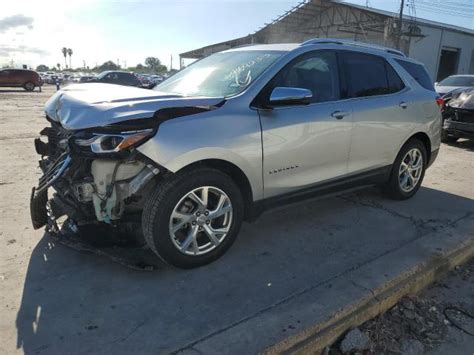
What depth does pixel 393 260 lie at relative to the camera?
3.61 metres

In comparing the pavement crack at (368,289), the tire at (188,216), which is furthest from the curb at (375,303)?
the tire at (188,216)

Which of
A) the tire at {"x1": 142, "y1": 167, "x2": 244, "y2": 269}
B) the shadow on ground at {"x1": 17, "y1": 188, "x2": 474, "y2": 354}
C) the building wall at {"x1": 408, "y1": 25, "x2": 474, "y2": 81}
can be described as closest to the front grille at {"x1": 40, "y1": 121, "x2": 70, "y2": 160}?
the shadow on ground at {"x1": 17, "y1": 188, "x2": 474, "y2": 354}

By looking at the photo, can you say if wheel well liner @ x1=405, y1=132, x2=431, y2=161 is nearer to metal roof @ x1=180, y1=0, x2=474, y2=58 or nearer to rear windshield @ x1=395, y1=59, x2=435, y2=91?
rear windshield @ x1=395, y1=59, x2=435, y2=91

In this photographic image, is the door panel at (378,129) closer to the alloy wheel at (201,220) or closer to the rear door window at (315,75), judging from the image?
the rear door window at (315,75)

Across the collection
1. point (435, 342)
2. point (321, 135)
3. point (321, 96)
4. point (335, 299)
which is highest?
point (321, 96)

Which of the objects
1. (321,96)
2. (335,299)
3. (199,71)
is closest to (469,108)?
(321,96)

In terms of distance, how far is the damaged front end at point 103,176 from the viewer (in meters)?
2.98

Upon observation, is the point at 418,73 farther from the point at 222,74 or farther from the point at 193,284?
the point at 193,284

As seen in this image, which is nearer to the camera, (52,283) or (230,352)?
(230,352)

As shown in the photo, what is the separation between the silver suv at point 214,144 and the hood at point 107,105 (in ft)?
0.04

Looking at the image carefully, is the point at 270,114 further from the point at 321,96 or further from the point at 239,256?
the point at 239,256

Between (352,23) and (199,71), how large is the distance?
35.2 meters

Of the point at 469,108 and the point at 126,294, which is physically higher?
the point at 469,108

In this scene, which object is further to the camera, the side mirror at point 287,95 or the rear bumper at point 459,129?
the rear bumper at point 459,129
